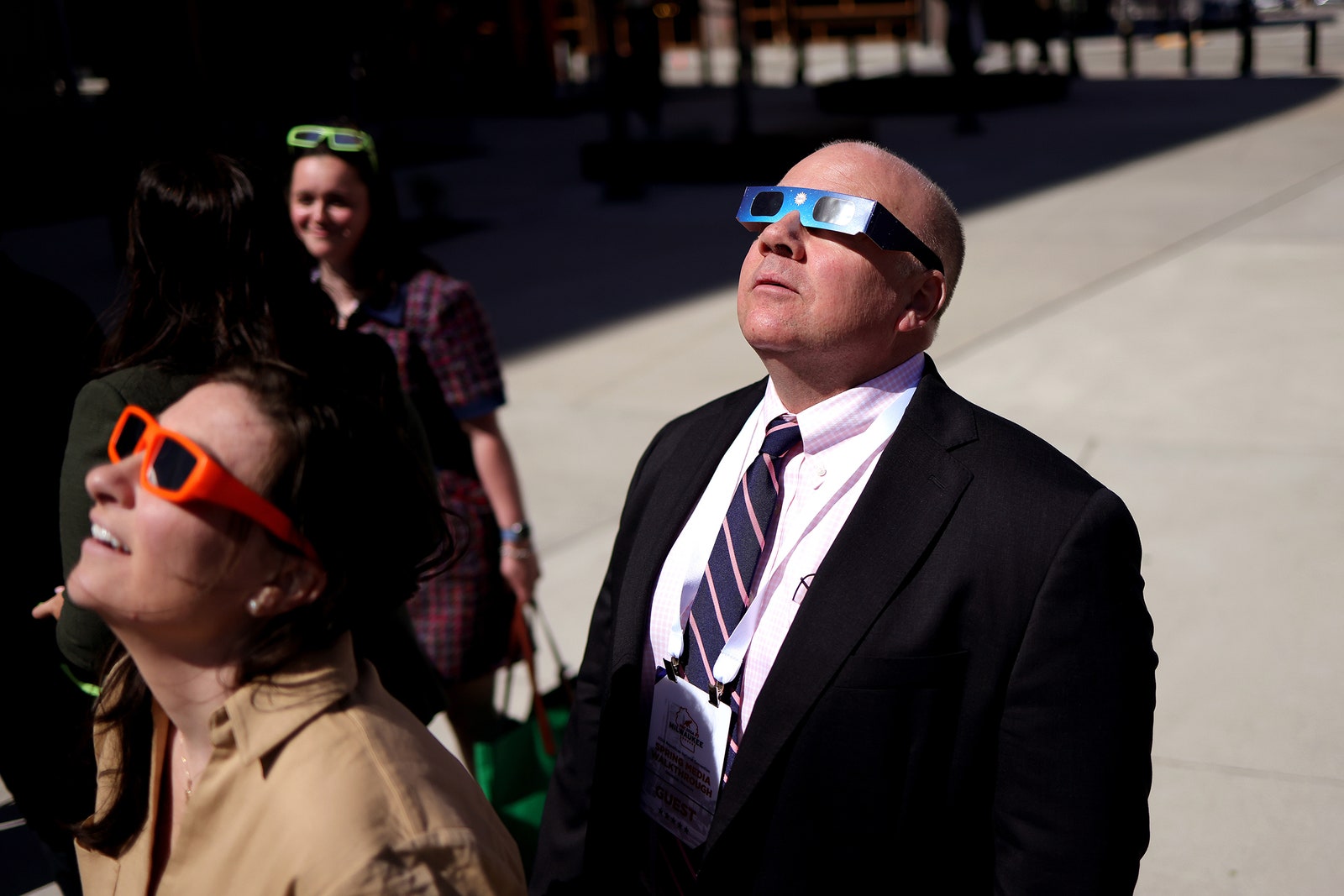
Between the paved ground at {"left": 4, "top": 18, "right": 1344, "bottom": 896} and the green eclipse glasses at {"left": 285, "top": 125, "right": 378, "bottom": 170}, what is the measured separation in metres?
2.18

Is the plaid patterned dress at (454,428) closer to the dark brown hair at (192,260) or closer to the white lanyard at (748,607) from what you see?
the dark brown hair at (192,260)

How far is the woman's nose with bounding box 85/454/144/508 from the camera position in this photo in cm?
167

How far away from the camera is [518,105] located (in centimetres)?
2519

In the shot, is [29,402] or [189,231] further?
[29,402]

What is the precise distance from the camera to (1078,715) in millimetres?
1930

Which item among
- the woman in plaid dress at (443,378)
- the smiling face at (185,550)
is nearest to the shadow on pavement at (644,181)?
the woman in plaid dress at (443,378)

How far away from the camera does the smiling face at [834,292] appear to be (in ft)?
7.07

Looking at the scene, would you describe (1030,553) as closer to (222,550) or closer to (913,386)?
(913,386)

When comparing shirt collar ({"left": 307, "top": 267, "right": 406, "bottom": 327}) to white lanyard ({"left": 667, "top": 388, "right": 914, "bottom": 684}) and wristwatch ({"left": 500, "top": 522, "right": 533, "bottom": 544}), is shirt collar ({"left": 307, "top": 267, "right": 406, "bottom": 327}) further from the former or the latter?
white lanyard ({"left": 667, "top": 388, "right": 914, "bottom": 684})

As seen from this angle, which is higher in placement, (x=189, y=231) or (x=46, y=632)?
(x=189, y=231)

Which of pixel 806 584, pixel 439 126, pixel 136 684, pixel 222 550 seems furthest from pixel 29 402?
pixel 439 126

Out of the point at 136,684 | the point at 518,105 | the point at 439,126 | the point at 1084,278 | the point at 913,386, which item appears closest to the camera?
the point at 136,684

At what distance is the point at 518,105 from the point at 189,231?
23689mm

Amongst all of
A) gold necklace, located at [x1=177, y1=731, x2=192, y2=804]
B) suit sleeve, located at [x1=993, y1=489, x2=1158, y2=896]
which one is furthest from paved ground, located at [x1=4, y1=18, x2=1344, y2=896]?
gold necklace, located at [x1=177, y1=731, x2=192, y2=804]
